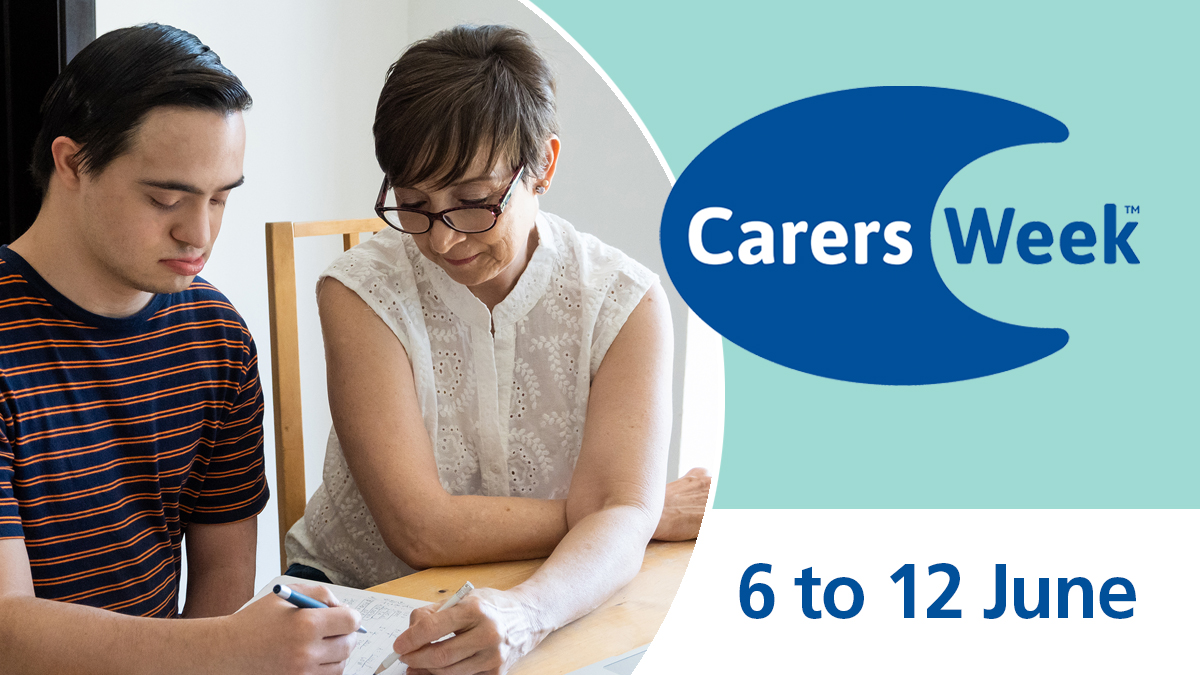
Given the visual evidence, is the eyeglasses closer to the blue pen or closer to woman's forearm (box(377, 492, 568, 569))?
woman's forearm (box(377, 492, 568, 569))

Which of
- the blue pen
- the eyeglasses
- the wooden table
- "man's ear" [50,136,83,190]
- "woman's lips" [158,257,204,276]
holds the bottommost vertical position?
the wooden table

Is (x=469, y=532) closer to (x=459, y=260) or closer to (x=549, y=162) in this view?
(x=459, y=260)

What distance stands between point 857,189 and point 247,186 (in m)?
1.12

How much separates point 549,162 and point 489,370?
255 mm

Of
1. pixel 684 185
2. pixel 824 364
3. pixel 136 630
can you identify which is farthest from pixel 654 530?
pixel 136 630

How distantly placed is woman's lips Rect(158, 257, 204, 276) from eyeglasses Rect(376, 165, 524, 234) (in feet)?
0.60

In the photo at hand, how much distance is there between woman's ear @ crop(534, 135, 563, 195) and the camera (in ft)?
3.40

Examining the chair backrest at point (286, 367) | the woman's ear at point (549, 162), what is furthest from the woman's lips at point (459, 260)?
the chair backrest at point (286, 367)

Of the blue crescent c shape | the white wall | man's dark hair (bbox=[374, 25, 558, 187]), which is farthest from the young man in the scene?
the blue crescent c shape

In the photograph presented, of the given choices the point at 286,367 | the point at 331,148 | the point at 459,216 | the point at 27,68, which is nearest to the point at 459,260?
the point at 459,216

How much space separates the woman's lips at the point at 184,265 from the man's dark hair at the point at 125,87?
0.11 metres

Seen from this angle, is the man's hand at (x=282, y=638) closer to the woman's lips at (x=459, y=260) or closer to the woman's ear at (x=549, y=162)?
the woman's lips at (x=459, y=260)

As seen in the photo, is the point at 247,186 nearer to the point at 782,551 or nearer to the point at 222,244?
the point at 222,244

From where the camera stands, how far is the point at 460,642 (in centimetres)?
73
